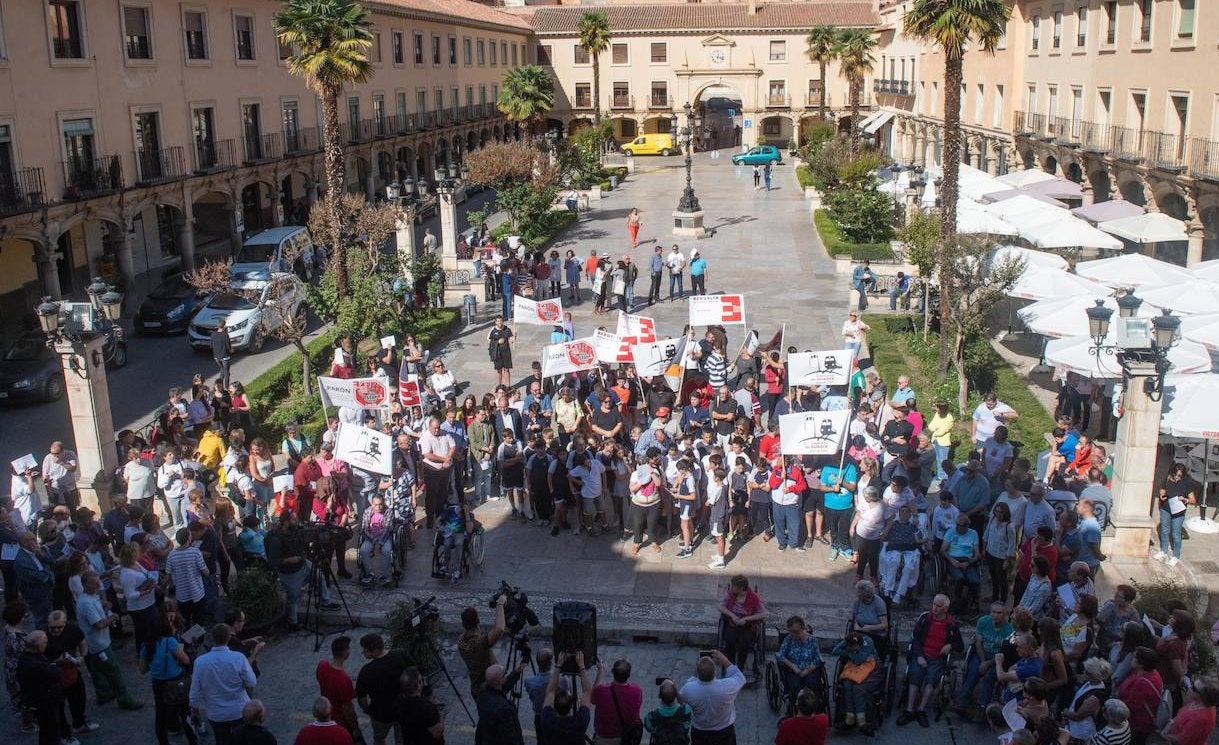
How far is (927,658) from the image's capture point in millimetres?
10070

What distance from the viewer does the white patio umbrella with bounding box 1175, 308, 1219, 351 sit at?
16203 mm

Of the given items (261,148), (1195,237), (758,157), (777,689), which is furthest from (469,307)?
(758,157)

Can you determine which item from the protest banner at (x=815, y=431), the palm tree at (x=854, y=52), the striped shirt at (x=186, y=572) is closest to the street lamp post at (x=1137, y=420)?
the protest banner at (x=815, y=431)

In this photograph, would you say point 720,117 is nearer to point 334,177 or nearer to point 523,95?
point 523,95

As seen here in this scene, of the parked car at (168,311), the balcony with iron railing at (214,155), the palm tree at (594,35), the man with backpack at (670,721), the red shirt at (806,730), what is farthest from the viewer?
the palm tree at (594,35)

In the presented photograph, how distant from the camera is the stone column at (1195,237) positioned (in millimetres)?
28188

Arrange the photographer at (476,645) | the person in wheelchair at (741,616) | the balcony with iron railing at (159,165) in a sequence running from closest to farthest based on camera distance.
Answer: the photographer at (476,645)
the person in wheelchair at (741,616)
the balcony with iron railing at (159,165)

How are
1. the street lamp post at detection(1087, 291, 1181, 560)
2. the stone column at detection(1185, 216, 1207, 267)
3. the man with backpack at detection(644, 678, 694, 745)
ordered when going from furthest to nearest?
the stone column at detection(1185, 216, 1207, 267) < the street lamp post at detection(1087, 291, 1181, 560) < the man with backpack at detection(644, 678, 694, 745)

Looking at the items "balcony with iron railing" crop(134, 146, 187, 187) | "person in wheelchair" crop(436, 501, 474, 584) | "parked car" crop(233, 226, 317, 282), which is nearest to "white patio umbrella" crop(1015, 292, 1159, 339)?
"person in wheelchair" crop(436, 501, 474, 584)

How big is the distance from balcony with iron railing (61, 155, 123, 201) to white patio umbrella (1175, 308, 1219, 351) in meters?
25.9

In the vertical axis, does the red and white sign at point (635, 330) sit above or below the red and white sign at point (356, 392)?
above

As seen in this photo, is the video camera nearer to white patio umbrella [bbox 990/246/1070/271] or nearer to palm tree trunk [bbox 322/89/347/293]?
white patio umbrella [bbox 990/246/1070/271]

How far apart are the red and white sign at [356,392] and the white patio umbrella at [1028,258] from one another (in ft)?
37.2

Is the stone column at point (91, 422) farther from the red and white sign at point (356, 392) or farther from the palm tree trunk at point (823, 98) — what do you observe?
the palm tree trunk at point (823, 98)
